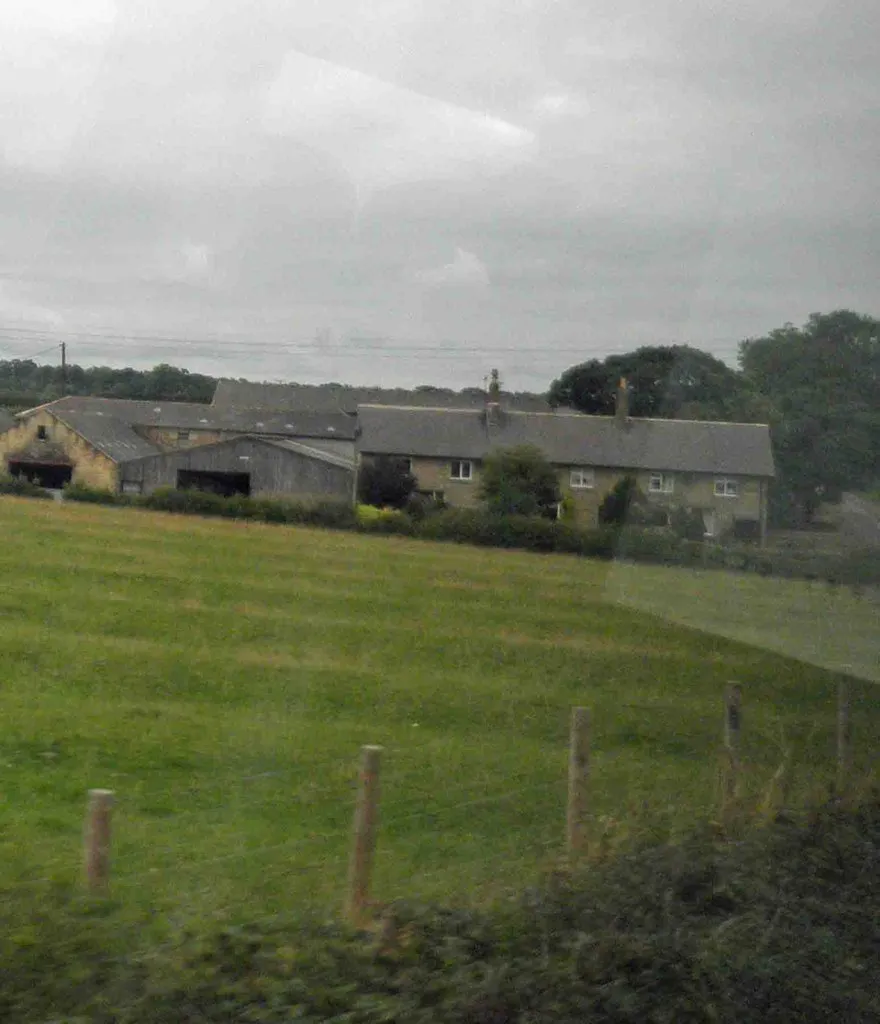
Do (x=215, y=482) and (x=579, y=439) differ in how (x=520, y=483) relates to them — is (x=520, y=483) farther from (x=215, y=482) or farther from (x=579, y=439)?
(x=215, y=482)

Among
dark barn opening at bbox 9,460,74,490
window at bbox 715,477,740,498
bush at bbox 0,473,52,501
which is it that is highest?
window at bbox 715,477,740,498

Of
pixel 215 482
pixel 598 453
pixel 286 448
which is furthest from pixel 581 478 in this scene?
pixel 215 482

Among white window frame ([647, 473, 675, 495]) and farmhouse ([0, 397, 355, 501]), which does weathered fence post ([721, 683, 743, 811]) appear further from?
farmhouse ([0, 397, 355, 501])

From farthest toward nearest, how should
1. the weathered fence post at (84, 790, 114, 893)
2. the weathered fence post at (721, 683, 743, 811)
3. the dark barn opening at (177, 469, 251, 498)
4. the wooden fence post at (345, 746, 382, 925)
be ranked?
the dark barn opening at (177, 469, 251, 498) → the weathered fence post at (721, 683, 743, 811) → the wooden fence post at (345, 746, 382, 925) → the weathered fence post at (84, 790, 114, 893)

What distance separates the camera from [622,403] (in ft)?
46.6

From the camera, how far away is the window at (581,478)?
48.1 feet

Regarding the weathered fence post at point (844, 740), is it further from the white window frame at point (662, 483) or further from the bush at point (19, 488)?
the bush at point (19, 488)

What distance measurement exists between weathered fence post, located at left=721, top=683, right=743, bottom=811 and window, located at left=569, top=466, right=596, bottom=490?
20.3 ft

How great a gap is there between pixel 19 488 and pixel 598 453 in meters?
7.55

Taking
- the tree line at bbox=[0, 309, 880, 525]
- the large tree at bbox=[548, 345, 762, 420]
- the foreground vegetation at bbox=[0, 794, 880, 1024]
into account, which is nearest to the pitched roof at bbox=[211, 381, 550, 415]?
the large tree at bbox=[548, 345, 762, 420]

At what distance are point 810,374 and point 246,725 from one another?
6.16 m

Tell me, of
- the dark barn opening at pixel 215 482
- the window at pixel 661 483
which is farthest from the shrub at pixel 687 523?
the dark barn opening at pixel 215 482

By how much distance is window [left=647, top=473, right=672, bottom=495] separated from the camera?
14.4m

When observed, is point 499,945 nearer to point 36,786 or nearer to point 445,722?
point 36,786
